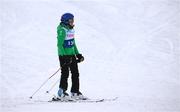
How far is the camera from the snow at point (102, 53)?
38.0 feet

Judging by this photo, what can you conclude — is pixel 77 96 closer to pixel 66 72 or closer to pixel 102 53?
pixel 66 72

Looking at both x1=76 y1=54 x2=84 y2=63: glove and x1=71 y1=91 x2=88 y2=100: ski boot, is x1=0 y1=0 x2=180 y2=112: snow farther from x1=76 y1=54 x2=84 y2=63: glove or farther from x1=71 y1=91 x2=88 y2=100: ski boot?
x1=76 y1=54 x2=84 y2=63: glove

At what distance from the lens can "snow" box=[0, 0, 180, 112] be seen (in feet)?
38.0

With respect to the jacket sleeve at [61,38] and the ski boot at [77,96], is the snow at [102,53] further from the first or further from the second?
the jacket sleeve at [61,38]

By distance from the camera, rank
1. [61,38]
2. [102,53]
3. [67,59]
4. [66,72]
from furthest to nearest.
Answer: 1. [102,53]
2. [66,72]
3. [67,59]
4. [61,38]

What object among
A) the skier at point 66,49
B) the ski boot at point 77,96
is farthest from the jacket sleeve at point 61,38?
the ski boot at point 77,96

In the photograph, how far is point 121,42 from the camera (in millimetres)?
18625

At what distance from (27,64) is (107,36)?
433cm

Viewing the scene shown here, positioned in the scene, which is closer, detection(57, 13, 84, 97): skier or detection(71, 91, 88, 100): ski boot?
detection(57, 13, 84, 97): skier

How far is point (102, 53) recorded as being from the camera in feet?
57.0

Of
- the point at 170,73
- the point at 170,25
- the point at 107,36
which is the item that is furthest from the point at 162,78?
the point at 170,25

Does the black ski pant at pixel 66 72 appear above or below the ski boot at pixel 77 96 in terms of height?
above

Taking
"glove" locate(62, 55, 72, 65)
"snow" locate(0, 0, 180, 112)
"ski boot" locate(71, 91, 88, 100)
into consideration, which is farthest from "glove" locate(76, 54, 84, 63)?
"snow" locate(0, 0, 180, 112)

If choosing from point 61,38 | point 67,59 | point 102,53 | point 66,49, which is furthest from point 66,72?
point 102,53
